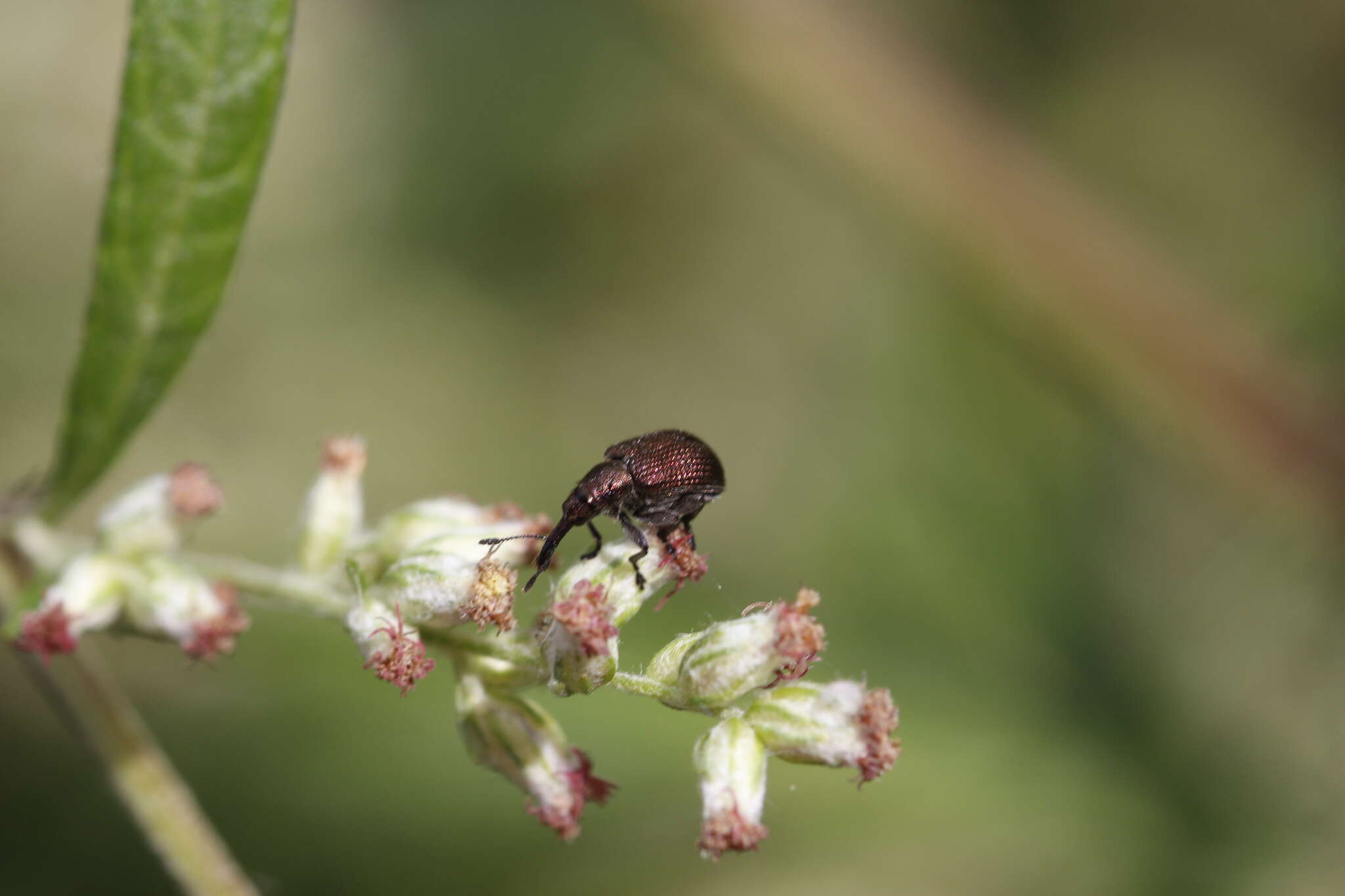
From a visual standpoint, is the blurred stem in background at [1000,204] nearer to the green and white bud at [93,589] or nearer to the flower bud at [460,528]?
the flower bud at [460,528]

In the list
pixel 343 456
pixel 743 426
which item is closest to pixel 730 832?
pixel 343 456

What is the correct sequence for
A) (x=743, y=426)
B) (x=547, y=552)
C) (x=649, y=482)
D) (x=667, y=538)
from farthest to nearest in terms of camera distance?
(x=743, y=426) < (x=649, y=482) < (x=547, y=552) < (x=667, y=538)

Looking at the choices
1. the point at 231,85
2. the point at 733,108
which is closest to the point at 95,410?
the point at 231,85

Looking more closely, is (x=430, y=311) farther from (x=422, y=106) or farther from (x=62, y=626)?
(x=62, y=626)

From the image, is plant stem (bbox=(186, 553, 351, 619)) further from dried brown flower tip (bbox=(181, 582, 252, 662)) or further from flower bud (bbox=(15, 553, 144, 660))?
flower bud (bbox=(15, 553, 144, 660))

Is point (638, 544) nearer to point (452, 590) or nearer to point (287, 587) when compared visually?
point (452, 590)

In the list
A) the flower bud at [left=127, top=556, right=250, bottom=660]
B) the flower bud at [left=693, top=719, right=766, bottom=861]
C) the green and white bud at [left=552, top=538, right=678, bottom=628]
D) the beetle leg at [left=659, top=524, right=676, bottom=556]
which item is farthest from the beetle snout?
the flower bud at [left=693, top=719, right=766, bottom=861]
